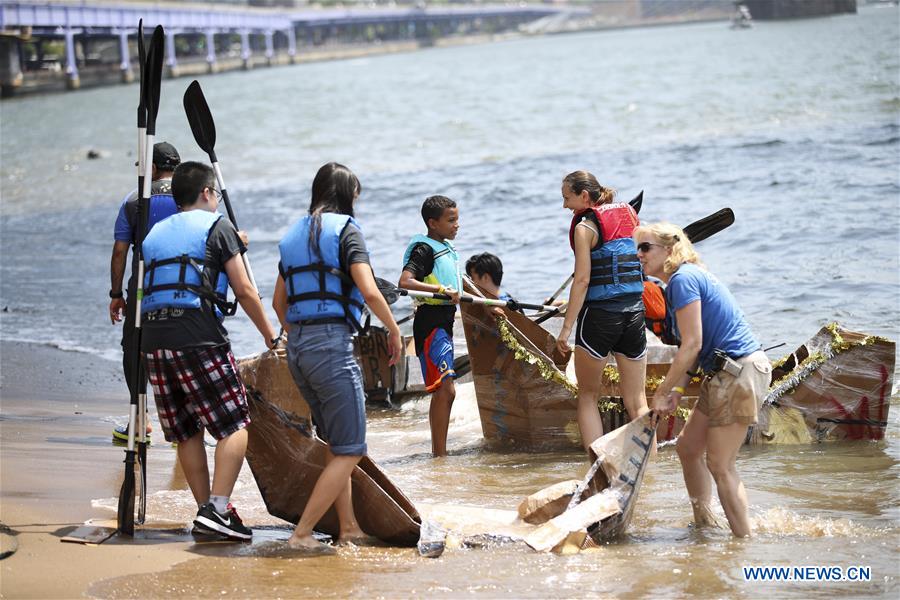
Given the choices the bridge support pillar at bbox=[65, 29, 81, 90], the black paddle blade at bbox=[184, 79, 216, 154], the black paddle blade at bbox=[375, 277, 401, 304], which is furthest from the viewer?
the bridge support pillar at bbox=[65, 29, 81, 90]

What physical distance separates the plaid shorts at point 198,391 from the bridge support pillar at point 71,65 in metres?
79.0

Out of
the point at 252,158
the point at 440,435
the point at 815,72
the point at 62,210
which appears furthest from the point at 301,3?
the point at 440,435

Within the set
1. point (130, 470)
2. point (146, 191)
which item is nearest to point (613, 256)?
point (146, 191)

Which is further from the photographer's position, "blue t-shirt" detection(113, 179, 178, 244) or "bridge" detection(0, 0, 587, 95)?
"bridge" detection(0, 0, 587, 95)

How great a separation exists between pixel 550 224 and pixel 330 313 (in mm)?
15748

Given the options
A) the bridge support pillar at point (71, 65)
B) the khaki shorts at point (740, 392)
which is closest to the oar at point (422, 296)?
the khaki shorts at point (740, 392)

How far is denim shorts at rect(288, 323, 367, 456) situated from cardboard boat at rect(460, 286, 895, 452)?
2684 millimetres

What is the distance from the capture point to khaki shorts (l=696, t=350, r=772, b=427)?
561 cm

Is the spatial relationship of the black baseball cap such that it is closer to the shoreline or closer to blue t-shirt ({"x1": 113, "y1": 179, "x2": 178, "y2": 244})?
blue t-shirt ({"x1": 113, "y1": 179, "x2": 178, "y2": 244})

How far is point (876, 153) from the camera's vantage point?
86.6 feet

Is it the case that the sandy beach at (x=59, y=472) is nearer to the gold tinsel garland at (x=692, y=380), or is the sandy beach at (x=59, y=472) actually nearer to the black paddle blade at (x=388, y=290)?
the black paddle blade at (x=388, y=290)

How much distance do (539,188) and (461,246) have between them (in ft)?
23.4

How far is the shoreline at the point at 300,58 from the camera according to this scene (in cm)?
8169

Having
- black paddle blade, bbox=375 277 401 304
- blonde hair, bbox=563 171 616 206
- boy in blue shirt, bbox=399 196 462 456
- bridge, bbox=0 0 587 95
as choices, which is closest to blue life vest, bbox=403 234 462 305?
boy in blue shirt, bbox=399 196 462 456
